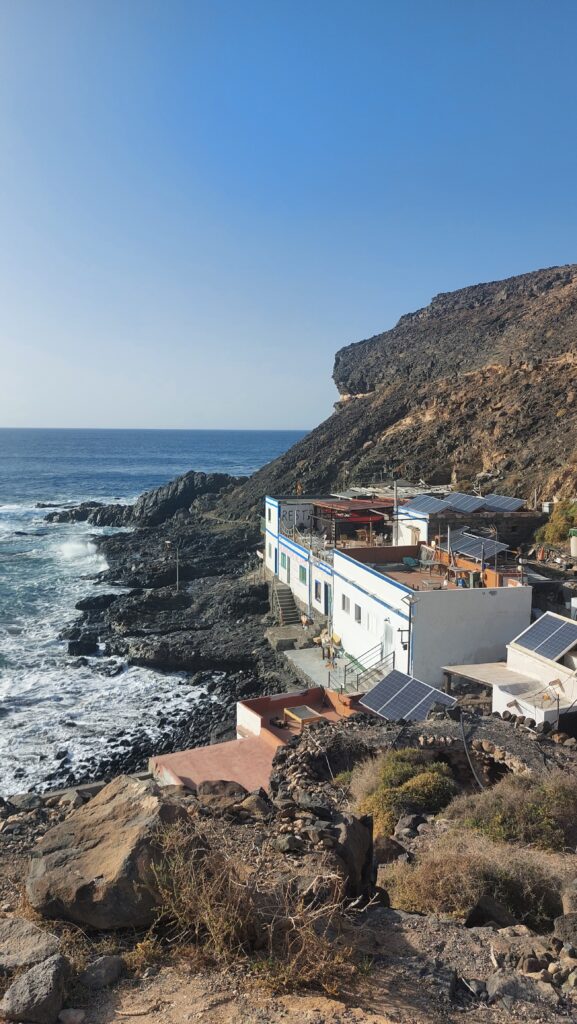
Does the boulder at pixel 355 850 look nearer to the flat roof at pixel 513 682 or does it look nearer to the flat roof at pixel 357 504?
the flat roof at pixel 513 682

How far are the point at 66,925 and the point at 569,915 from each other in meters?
4.62

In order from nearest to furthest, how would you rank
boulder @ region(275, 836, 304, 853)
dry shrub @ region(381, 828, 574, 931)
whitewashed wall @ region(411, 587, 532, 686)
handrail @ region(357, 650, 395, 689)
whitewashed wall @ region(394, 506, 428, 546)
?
boulder @ region(275, 836, 304, 853), dry shrub @ region(381, 828, 574, 931), whitewashed wall @ region(411, 587, 532, 686), handrail @ region(357, 650, 395, 689), whitewashed wall @ region(394, 506, 428, 546)

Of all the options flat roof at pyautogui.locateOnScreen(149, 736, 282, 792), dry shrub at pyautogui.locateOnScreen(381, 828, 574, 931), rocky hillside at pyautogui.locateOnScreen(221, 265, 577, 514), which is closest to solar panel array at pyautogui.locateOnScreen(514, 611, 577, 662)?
flat roof at pyautogui.locateOnScreen(149, 736, 282, 792)

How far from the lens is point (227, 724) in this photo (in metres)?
20.3

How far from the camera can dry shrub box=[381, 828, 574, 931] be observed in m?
6.93

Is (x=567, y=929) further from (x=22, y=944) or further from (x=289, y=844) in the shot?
(x=22, y=944)

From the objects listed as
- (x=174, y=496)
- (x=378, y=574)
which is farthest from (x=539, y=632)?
(x=174, y=496)

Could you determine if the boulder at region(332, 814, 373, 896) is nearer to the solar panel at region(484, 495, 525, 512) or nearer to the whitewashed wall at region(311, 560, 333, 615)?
the whitewashed wall at region(311, 560, 333, 615)

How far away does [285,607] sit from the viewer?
28969 mm

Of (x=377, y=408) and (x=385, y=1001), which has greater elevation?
(x=377, y=408)

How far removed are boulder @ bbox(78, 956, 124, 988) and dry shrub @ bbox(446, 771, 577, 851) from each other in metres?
5.49

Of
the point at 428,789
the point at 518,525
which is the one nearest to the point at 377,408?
the point at 518,525

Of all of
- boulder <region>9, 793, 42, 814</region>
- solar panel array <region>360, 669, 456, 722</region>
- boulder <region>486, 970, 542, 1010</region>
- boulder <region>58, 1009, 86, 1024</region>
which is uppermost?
boulder <region>58, 1009, 86, 1024</region>

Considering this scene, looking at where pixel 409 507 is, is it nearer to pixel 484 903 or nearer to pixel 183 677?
pixel 183 677
